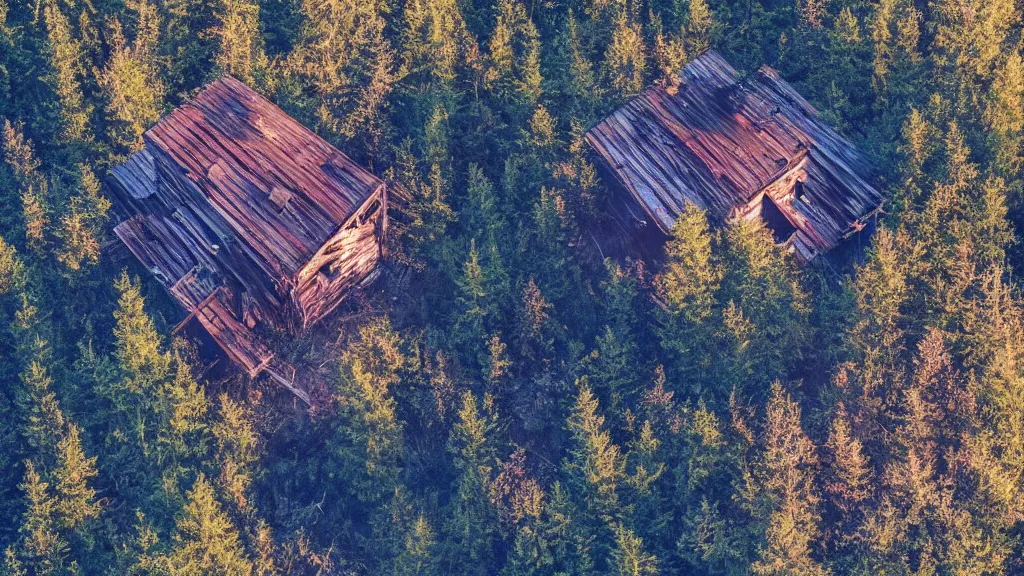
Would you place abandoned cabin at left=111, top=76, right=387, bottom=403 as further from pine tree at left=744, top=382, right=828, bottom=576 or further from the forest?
pine tree at left=744, top=382, right=828, bottom=576

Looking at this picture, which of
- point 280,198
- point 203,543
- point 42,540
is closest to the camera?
point 203,543

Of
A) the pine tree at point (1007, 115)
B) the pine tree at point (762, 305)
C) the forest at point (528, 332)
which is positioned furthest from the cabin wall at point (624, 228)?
the pine tree at point (1007, 115)

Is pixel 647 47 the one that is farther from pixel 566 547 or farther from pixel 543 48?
pixel 566 547

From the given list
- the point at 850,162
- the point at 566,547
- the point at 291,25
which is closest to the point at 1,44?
the point at 291,25

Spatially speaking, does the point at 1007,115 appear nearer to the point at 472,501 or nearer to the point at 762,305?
the point at 762,305

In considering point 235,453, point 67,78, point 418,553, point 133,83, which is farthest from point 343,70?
point 418,553

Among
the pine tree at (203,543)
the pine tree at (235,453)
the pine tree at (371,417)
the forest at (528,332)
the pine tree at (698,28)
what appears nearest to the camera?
the forest at (528,332)

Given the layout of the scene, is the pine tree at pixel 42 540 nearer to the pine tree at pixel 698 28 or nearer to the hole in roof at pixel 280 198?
the hole in roof at pixel 280 198
